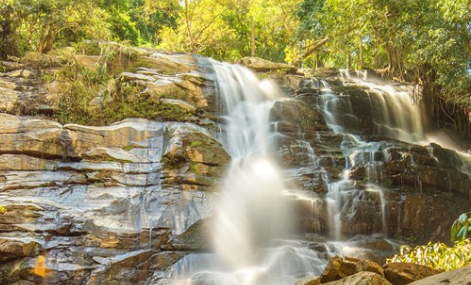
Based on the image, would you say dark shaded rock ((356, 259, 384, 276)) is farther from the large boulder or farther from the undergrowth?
the undergrowth

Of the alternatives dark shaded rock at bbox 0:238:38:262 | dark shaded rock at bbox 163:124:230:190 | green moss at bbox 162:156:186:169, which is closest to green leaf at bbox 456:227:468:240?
dark shaded rock at bbox 163:124:230:190

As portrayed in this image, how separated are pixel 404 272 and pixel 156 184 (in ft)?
20.2

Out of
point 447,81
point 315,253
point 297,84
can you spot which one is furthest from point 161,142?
point 447,81

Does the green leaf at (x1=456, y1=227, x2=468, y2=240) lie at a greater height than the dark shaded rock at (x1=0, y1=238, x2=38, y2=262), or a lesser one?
greater

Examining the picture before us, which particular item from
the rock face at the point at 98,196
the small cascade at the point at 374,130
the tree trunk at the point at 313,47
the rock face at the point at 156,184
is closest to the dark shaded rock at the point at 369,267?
the rock face at the point at 156,184

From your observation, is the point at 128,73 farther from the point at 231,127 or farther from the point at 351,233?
the point at 351,233

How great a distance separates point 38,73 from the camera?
41.8 ft

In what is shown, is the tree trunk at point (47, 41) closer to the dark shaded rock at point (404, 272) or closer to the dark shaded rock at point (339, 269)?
the dark shaded rock at point (339, 269)

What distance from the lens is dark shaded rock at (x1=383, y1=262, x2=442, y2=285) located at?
4.94 m

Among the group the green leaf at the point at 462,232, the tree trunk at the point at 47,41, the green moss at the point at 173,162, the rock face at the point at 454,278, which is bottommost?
the rock face at the point at 454,278

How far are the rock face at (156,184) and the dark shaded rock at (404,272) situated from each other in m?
4.02

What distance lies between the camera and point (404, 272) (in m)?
5.03

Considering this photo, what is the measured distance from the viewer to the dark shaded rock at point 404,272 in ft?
16.2

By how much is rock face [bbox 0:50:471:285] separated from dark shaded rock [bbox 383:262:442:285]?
402 centimetres
